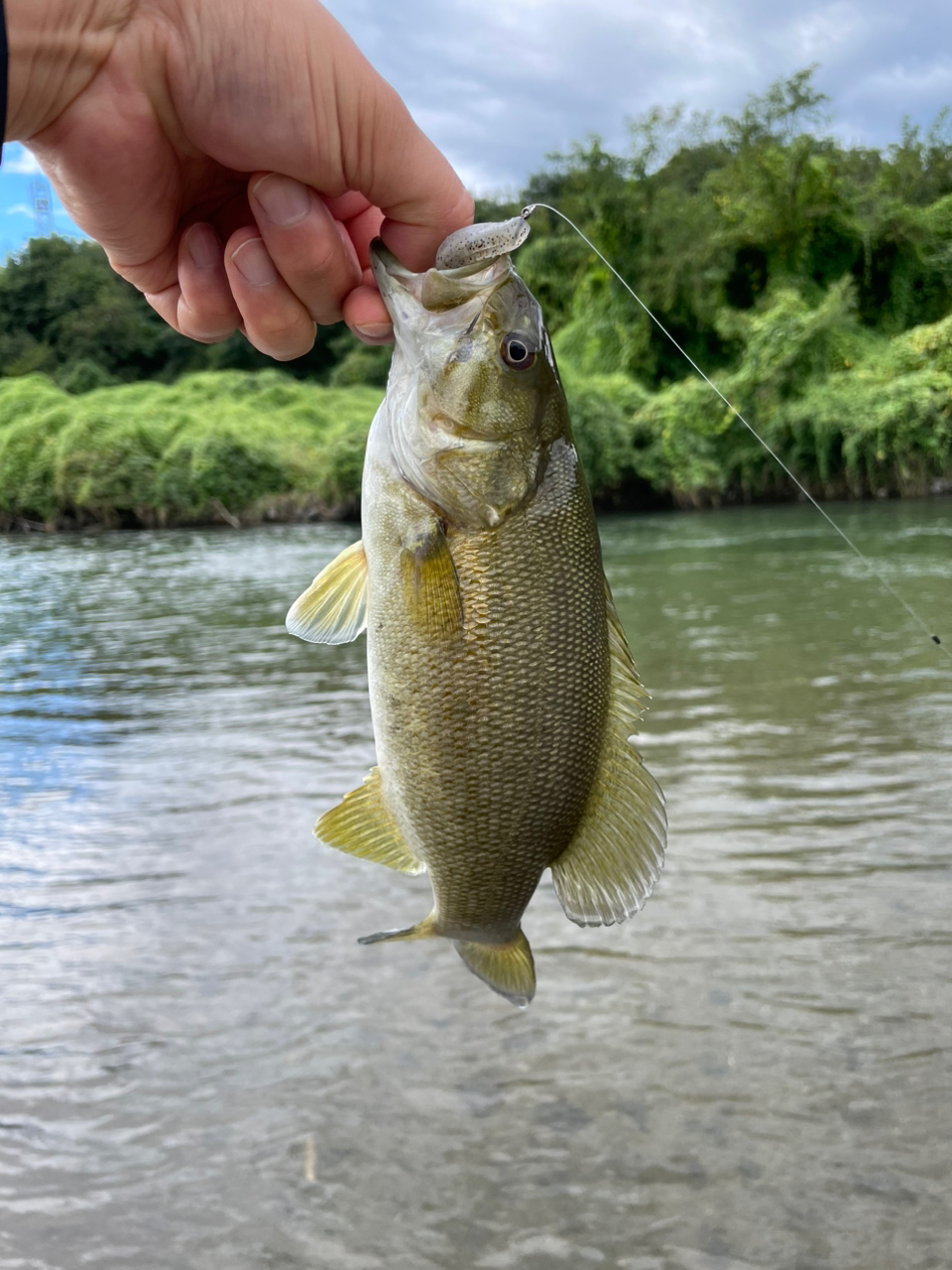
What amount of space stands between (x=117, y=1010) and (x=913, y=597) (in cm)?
1133

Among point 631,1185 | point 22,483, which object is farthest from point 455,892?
point 22,483

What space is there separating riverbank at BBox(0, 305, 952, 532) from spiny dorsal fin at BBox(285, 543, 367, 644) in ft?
95.8

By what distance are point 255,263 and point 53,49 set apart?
54 centimetres

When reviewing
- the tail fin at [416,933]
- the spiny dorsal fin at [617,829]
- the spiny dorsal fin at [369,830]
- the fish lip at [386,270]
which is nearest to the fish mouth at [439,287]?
the fish lip at [386,270]

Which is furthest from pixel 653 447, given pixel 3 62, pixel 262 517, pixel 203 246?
pixel 3 62

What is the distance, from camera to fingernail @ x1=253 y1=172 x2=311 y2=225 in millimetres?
2121

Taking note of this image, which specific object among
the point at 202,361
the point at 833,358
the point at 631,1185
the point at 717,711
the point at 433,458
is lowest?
the point at 631,1185

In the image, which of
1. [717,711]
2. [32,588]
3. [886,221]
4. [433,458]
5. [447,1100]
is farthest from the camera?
[886,221]

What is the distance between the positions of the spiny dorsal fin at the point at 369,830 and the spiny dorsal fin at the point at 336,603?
0.28 meters

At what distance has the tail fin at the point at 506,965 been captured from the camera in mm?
2074

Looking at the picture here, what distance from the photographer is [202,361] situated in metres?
60.7

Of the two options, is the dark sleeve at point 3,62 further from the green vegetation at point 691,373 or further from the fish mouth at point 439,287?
the green vegetation at point 691,373

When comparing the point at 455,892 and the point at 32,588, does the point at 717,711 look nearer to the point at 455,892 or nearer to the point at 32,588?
the point at 455,892

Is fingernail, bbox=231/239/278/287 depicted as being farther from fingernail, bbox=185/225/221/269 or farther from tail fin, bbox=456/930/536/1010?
tail fin, bbox=456/930/536/1010
